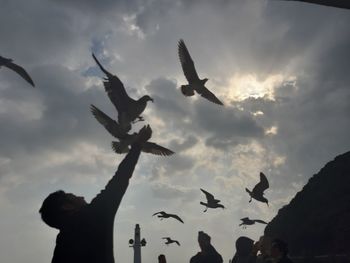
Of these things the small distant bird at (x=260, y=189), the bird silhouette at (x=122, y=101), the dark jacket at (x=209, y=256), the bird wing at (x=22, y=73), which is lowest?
the dark jacket at (x=209, y=256)

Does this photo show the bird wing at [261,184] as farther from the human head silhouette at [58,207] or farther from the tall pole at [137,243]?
the human head silhouette at [58,207]

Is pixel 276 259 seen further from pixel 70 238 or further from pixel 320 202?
pixel 320 202

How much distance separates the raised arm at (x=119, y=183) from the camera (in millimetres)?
2998

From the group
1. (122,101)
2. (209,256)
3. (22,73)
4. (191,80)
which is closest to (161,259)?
(209,256)

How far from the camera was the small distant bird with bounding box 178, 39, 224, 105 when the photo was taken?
36.9 ft

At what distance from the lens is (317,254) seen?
16859mm

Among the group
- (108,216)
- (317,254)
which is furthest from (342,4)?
(317,254)

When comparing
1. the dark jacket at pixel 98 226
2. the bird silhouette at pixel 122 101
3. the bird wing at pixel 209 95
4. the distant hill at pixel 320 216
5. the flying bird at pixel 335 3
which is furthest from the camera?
the distant hill at pixel 320 216

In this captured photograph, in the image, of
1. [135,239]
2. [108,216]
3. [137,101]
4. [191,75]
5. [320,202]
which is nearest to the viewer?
[108,216]

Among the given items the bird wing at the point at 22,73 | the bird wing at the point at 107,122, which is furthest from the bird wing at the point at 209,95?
the bird wing at the point at 22,73

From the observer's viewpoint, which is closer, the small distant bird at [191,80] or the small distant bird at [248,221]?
the small distant bird at [191,80]

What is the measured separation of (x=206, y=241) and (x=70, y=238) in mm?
5334

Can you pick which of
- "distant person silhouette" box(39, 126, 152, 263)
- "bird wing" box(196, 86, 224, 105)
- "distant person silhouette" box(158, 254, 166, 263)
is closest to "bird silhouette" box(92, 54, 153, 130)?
"distant person silhouette" box(158, 254, 166, 263)

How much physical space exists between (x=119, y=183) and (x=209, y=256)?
539 cm
